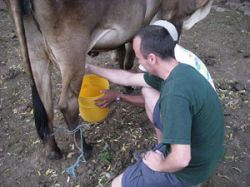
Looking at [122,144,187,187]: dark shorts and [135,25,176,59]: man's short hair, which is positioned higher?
[135,25,176,59]: man's short hair

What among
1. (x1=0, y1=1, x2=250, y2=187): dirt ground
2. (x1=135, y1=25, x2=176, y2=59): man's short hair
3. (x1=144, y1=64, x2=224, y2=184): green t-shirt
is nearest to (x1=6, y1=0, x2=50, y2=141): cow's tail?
(x1=0, y1=1, x2=250, y2=187): dirt ground

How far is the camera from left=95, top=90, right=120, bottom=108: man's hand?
12.1 feet

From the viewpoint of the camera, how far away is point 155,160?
245 centimetres

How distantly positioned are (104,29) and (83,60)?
0.34 meters

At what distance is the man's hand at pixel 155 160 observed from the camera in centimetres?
241

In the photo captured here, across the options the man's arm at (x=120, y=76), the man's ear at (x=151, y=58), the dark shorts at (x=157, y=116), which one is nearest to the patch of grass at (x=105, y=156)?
the man's arm at (x=120, y=76)

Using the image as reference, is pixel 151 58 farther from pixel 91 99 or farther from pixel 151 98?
pixel 91 99

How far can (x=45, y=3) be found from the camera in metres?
2.84

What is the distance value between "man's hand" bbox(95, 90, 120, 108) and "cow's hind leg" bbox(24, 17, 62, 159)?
458 millimetres

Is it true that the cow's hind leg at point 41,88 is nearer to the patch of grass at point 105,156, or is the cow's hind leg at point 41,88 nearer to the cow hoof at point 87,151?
the cow hoof at point 87,151

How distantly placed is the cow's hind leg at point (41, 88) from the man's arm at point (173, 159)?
1.29m

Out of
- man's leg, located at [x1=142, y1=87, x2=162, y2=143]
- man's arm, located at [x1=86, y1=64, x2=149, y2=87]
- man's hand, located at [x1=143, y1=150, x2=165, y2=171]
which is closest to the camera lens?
man's hand, located at [x1=143, y1=150, x2=165, y2=171]

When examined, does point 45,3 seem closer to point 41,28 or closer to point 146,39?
point 41,28

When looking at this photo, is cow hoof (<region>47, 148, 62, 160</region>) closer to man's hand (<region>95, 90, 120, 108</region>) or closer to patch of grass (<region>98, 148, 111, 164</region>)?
patch of grass (<region>98, 148, 111, 164</region>)
